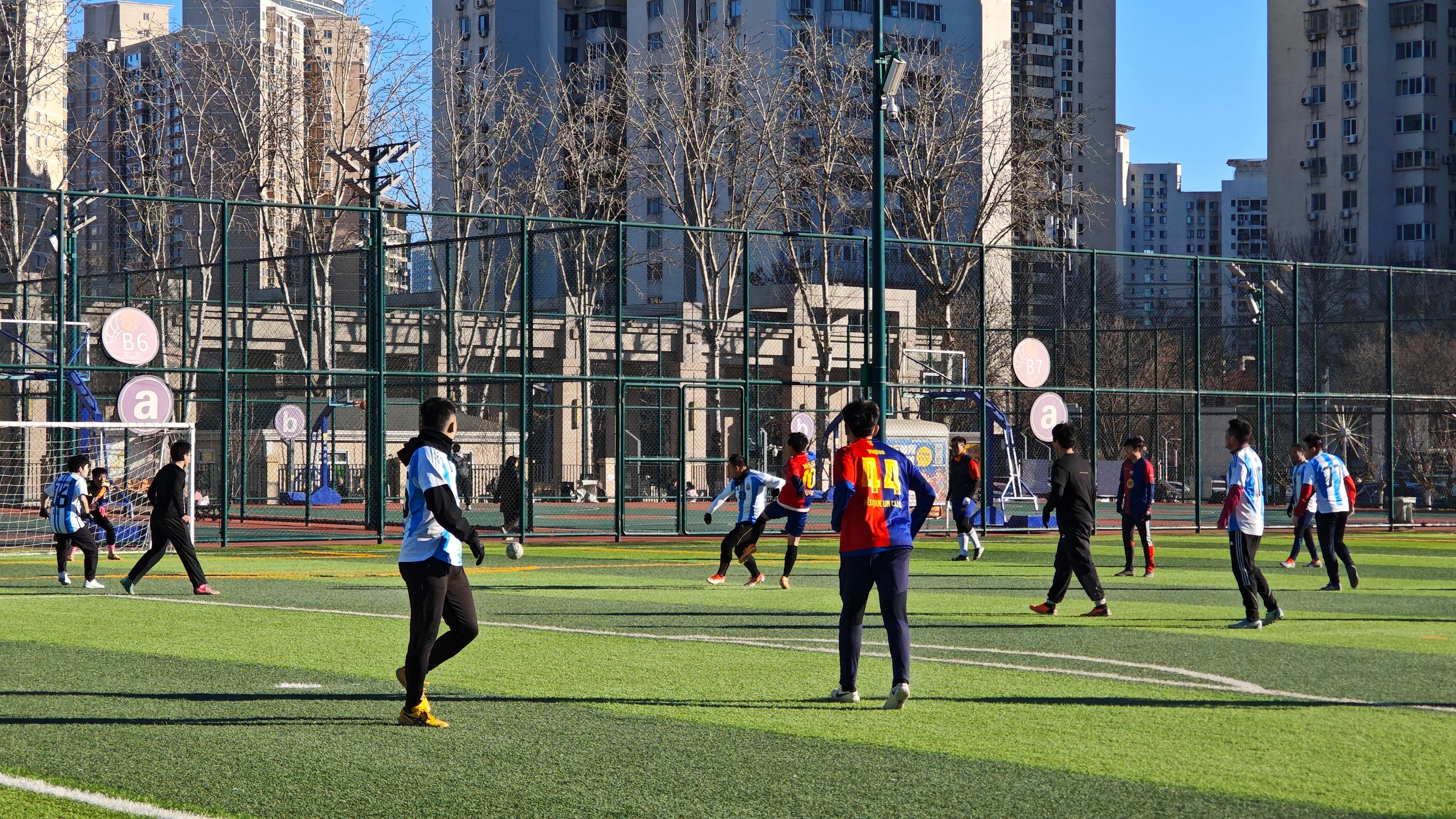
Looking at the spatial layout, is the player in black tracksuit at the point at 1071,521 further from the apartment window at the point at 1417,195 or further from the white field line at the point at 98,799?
the apartment window at the point at 1417,195

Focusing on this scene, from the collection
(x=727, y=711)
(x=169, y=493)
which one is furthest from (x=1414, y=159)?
(x=727, y=711)

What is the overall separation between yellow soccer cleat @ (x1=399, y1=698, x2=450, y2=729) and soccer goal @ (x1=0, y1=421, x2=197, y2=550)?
11.5 m

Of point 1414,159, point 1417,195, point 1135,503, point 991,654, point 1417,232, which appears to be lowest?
point 991,654

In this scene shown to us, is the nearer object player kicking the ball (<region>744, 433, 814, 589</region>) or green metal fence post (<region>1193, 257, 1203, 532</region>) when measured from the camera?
player kicking the ball (<region>744, 433, 814, 589</region>)

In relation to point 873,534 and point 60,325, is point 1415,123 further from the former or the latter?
point 873,534

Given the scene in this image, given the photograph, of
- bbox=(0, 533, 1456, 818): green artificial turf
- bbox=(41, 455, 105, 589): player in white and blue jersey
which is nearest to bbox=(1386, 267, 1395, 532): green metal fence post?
bbox=(0, 533, 1456, 818): green artificial turf

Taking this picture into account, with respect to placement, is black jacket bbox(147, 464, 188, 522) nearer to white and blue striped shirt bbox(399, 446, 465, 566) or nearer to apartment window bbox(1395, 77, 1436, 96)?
white and blue striped shirt bbox(399, 446, 465, 566)

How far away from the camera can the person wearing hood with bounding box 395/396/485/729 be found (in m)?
8.27

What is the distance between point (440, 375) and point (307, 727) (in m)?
15.9

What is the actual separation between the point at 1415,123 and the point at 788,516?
9966 centimetres

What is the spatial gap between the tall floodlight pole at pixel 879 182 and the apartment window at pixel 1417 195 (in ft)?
299

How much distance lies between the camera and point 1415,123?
10456 cm

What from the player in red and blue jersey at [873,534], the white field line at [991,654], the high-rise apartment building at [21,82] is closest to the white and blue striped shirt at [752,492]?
the white field line at [991,654]

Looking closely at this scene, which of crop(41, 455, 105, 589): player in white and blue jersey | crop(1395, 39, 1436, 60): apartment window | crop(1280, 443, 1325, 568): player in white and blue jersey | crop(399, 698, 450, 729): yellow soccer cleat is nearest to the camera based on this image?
crop(399, 698, 450, 729): yellow soccer cleat
